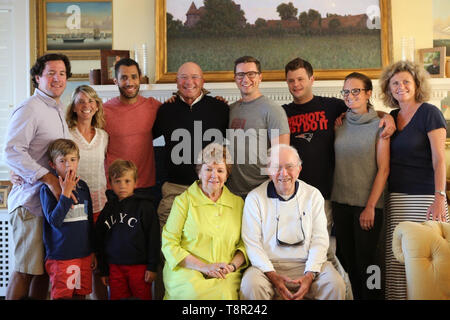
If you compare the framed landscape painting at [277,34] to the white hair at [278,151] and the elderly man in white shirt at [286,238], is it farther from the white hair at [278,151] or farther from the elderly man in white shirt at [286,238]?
the elderly man in white shirt at [286,238]

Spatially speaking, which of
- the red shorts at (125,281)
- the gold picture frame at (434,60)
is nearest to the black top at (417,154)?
the gold picture frame at (434,60)

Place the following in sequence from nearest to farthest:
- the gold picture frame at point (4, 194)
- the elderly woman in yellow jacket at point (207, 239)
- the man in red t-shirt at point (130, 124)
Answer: the elderly woman in yellow jacket at point (207, 239) < the man in red t-shirt at point (130, 124) < the gold picture frame at point (4, 194)

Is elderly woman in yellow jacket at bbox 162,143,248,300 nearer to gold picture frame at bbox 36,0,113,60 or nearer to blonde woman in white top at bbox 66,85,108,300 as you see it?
blonde woman in white top at bbox 66,85,108,300

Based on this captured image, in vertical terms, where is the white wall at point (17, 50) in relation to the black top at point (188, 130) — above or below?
above

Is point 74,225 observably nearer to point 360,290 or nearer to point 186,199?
point 186,199

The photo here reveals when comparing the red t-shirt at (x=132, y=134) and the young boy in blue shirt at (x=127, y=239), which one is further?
the red t-shirt at (x=132, y=134)

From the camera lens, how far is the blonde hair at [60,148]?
7.86 ft

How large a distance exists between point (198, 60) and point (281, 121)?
4.86 ft

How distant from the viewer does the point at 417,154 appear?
8.41 ft

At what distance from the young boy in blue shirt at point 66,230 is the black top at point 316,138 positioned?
1.33 m

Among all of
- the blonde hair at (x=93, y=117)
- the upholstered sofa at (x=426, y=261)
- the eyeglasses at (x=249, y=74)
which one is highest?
the eyeglasses at (x=249, y=74)

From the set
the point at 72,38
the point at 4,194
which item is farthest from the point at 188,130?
the point at 4,194

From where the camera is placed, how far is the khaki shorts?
244 centimetres

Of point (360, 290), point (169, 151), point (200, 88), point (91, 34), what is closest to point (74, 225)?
point (169, 151)
